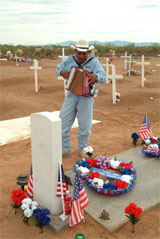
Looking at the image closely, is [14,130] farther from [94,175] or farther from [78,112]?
[94,175]

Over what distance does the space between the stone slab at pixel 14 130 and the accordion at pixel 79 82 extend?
7.83ft

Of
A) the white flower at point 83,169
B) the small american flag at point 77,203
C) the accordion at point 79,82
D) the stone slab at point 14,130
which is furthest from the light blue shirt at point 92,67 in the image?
the stone slab at point 14,130

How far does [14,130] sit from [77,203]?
169 inches

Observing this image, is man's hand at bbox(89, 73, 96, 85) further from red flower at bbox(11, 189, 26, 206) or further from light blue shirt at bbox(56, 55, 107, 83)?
red flower at bbox(11, 189, 26, 206)

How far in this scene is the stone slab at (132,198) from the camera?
3.33m

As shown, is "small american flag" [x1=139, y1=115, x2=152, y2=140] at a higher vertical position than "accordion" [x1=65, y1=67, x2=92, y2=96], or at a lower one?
lower

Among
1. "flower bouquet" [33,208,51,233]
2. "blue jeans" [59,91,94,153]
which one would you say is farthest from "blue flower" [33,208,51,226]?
"blue jeans" [59,91,94,153]

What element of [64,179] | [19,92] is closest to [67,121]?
[64,179]

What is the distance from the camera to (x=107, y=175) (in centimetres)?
427

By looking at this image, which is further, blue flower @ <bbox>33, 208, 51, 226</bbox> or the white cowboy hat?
the white cowboy hat

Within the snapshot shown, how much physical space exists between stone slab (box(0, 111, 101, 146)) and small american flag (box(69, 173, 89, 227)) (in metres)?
3.39

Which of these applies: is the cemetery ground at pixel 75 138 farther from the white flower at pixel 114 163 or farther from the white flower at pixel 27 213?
the white flower at pixel 114 163

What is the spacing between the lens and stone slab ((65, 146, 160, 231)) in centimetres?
333

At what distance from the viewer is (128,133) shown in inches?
270
